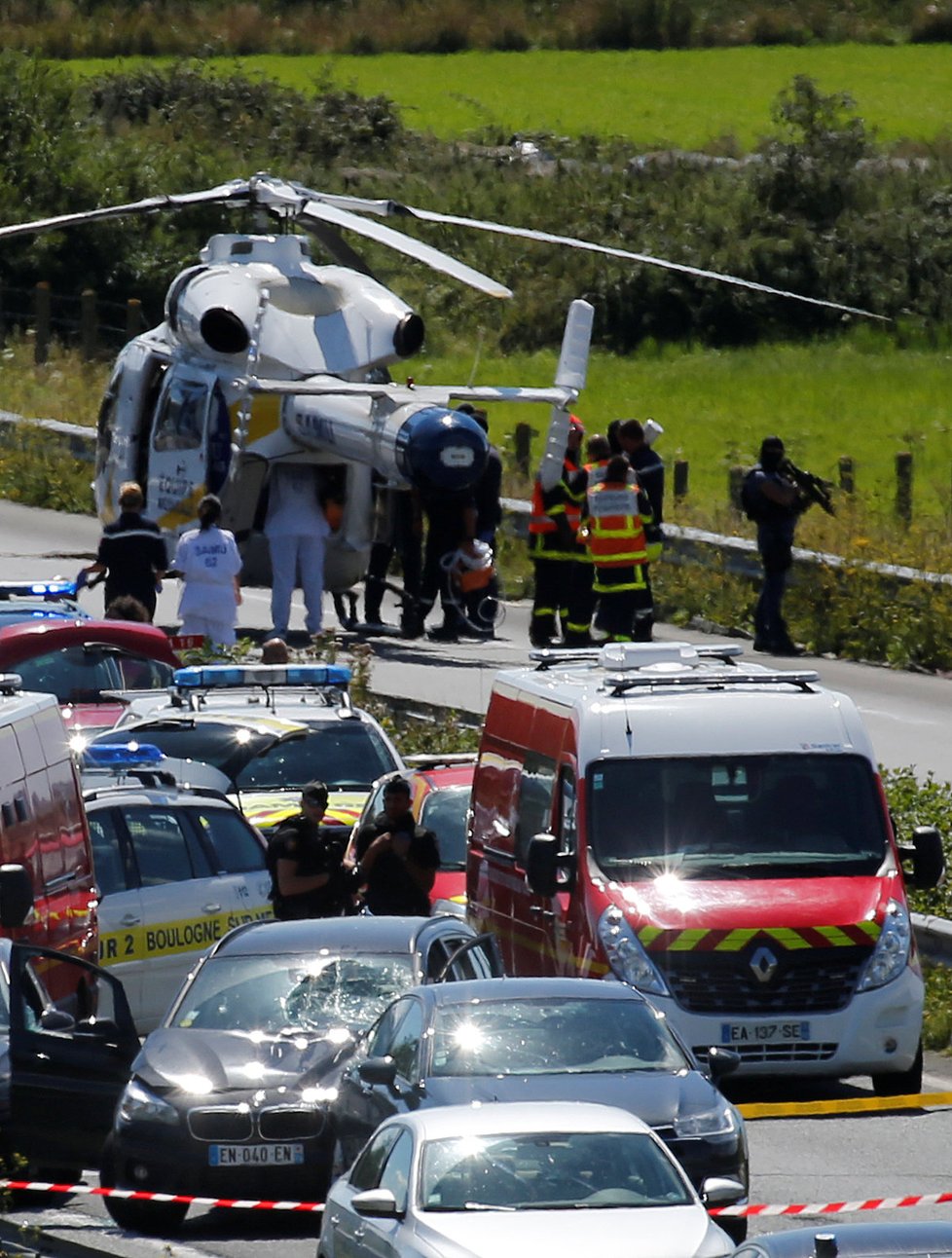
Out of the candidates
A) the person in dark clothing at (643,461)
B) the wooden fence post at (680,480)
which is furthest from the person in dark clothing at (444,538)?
the wooden fence post at (680,480)

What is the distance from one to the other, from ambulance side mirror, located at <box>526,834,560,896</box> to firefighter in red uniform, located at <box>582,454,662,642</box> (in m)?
9.69

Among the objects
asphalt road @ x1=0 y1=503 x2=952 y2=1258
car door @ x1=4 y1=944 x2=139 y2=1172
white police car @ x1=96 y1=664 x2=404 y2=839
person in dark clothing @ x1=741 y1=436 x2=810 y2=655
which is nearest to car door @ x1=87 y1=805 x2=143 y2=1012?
white police car @ x1=96 y1=664 x2=404 y2=839

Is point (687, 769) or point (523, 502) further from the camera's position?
point (523, 502)

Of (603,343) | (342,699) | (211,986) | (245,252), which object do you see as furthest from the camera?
(603,343)

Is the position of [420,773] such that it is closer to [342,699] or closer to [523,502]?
[342,699]

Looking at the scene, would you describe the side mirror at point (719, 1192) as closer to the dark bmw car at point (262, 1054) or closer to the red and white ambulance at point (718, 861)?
the dark bmw car at point (262, 1054)

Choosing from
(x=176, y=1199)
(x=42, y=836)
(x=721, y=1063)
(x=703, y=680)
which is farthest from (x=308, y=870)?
(x=721, y=1063)

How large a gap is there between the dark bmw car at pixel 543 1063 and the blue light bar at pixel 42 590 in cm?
1196

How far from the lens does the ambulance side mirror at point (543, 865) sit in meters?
14.9

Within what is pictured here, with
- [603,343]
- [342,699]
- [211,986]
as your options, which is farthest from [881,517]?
[603,343]

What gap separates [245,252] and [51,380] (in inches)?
544

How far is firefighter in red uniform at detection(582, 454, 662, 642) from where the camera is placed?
2445 centimetres

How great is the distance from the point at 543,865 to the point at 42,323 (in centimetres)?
3189

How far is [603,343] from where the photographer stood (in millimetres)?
53812
